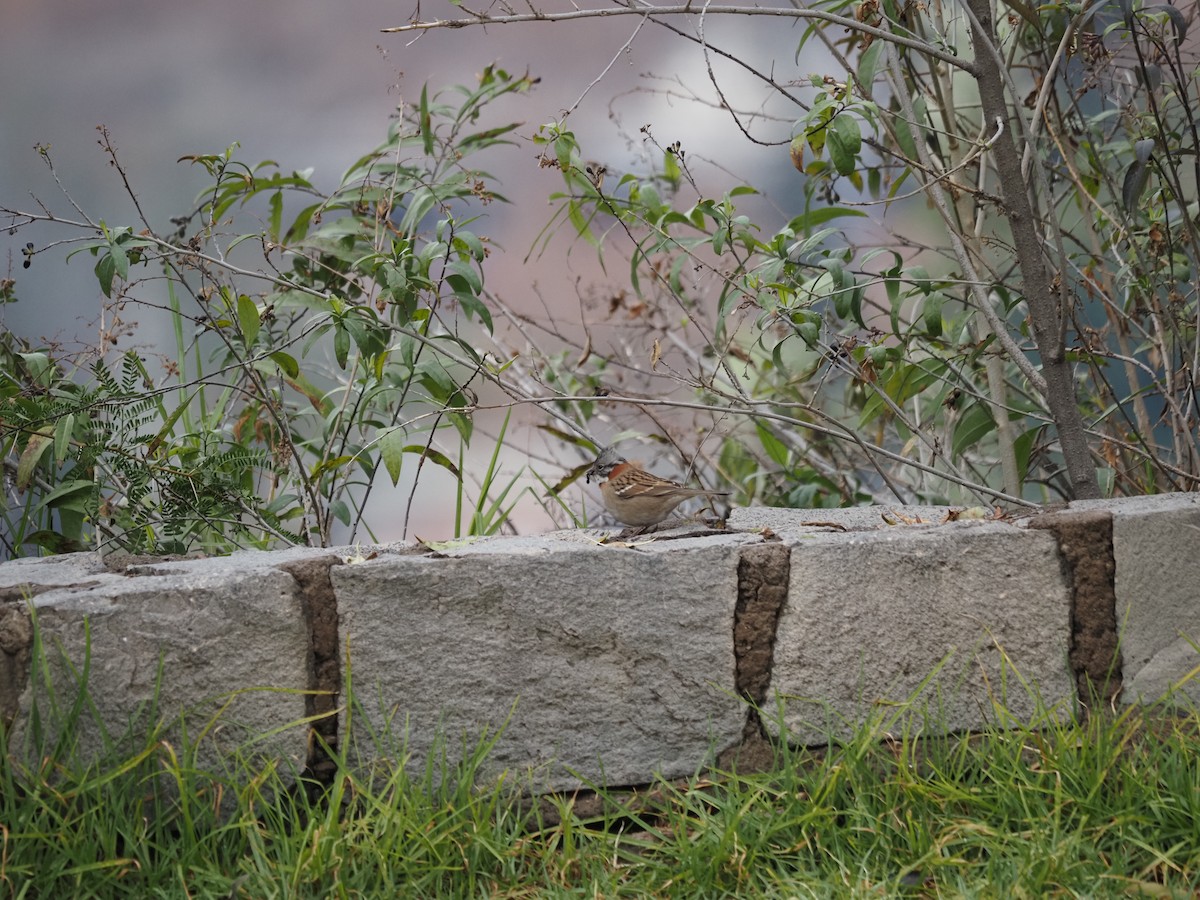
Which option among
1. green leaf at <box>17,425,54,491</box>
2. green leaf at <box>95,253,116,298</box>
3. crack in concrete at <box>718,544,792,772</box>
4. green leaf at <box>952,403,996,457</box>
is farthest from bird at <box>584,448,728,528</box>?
green leaf at <box>17,425,54,491</box>

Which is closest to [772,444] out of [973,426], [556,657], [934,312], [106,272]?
[973,426]

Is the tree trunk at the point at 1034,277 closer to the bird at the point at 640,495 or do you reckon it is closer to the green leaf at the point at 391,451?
the bird at the point at 640,495

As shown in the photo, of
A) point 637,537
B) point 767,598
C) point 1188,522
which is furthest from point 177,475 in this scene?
point 1188,522

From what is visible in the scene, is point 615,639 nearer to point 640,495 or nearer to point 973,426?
point 640,495

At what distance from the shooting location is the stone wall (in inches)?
87.4

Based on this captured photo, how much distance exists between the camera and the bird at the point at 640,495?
263cm

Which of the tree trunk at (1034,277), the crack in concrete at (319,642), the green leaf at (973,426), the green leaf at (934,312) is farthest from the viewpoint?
the green leaf at (973,426)

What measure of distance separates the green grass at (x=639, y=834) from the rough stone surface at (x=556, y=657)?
2.8 inches

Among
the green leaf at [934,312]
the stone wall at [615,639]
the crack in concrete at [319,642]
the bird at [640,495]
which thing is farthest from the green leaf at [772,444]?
the crack in concrete at [319,642]

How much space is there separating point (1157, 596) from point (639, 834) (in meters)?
1.18

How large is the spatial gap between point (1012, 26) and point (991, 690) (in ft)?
6.37

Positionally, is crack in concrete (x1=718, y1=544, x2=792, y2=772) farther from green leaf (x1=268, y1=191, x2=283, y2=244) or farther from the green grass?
green leaf (x1=268, y1=191, x2=283, y2=244)

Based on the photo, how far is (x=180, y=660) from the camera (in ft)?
7.26

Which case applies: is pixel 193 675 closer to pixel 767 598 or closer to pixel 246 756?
pixel 246 756
